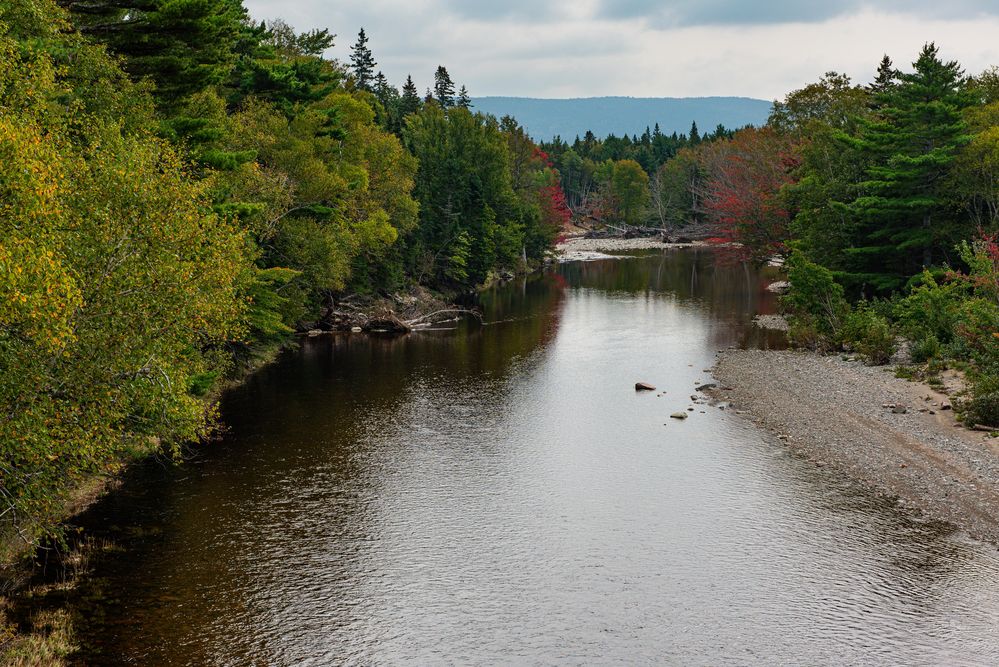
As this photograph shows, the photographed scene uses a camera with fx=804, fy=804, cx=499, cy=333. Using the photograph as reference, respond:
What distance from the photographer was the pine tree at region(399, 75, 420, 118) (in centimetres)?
10547

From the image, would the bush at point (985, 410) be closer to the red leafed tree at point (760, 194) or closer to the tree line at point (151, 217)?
the tree line at point (151, 217)

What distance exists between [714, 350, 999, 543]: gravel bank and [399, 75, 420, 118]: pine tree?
6953 cm

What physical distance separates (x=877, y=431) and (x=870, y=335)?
1497 cm

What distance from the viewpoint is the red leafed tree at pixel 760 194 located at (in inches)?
3364

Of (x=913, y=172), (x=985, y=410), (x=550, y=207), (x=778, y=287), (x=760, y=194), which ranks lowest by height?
(x=985, y=410)

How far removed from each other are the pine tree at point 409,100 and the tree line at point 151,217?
3548cm

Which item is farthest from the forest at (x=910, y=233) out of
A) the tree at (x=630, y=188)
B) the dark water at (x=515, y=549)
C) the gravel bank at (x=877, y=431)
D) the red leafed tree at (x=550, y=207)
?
the tree at (x=630, y=188)


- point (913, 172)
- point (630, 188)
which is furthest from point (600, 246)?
point (913, 172)

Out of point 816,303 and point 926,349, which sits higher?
point 816,303

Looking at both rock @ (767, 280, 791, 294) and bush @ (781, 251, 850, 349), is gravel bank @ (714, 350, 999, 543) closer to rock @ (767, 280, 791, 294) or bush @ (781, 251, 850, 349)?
bush @ (781, 251, 850, 349)

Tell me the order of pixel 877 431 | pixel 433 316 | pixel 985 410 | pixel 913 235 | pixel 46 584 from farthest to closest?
pixel 433 316, pixel 913 235, pixel 877 431, pixel 985 410, pixel 46 584

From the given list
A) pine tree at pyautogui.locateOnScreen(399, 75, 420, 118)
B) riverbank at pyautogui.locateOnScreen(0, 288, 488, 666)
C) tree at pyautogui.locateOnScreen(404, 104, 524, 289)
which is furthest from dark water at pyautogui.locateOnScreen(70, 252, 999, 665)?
pine tree at pyautogui.locateOnScreen(399, 75, 420, 118)

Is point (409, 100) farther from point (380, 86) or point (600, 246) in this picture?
point (600, 246)

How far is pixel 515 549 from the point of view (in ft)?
81.3
